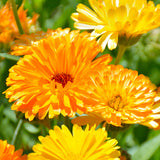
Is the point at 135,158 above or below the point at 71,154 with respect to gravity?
below

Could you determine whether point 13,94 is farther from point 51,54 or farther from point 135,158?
point 135,158

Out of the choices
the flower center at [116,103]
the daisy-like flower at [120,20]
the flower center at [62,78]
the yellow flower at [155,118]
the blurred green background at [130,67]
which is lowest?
the blurred green background at [130,67]

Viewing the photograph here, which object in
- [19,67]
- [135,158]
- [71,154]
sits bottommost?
[135,158]

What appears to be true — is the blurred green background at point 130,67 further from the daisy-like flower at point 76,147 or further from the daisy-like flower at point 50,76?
the daisy-like flower at point 76,147

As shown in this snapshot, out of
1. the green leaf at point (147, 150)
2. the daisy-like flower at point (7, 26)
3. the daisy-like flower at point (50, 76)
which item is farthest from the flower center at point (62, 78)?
the daisy-like flower at point (7, 26)

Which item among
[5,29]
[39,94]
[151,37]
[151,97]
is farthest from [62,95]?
[151,37]

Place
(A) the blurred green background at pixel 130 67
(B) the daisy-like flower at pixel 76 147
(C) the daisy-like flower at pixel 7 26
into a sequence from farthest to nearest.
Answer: (A) the blurred green background at pixel 130 67
(C) the daisy-like flower at pixel 7 26
(B) the daisy-like flower at pixel 76 147
